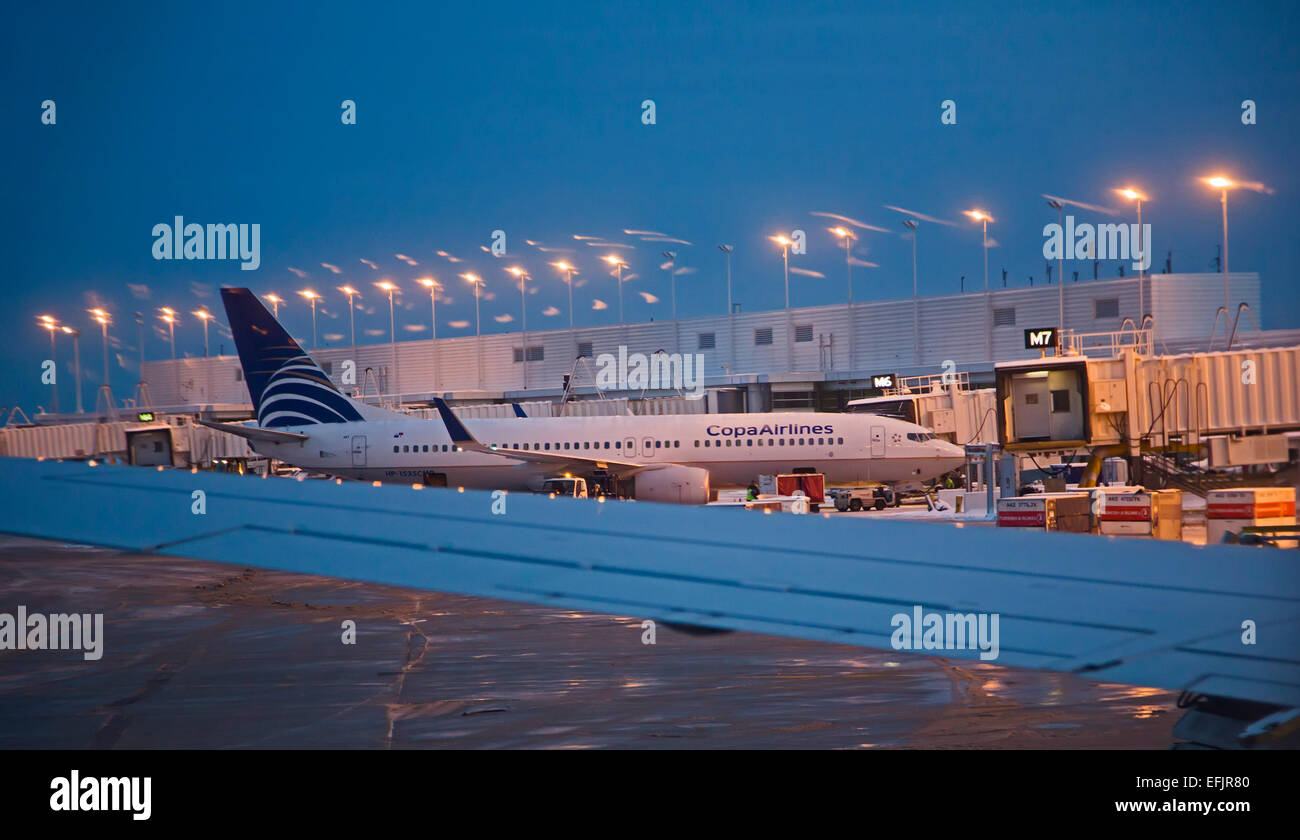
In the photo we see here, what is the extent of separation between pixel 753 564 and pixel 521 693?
8.59 metres

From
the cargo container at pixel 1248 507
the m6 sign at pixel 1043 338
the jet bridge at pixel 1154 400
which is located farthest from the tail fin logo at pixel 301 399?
the cargo container at pixel 1248 507

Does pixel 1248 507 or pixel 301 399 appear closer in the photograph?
pixel 1248 507

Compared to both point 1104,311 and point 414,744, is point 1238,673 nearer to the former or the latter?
point 414,744

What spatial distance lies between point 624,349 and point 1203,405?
50049 millimetres

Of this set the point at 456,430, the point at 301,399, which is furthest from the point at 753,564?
the point at 301,399

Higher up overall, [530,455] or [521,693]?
[530,455]

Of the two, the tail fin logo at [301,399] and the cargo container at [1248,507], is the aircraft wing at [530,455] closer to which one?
the tail fin logo at [301,399]

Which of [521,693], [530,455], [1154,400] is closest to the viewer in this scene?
[521,693]

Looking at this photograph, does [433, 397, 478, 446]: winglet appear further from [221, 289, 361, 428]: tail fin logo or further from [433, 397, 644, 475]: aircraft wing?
[221, 289, 361, 428]: tail fin logo

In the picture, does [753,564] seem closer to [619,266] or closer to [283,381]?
[283,381]

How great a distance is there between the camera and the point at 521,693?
36.4 ft

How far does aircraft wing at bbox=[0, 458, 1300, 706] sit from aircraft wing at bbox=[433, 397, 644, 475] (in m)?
36.3

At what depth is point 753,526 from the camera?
10.6 feet
